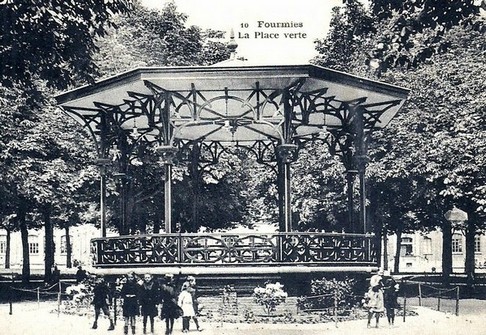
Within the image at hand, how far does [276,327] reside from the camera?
18906 mm

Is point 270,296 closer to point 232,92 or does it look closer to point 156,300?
point 156,300

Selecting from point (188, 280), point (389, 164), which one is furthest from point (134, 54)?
point (188, 280)

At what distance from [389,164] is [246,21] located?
55.2 ft

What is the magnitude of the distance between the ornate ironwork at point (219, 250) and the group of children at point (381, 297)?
115 centimetres

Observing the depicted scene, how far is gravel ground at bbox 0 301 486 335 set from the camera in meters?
18.3

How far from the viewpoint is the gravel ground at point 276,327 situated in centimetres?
1833

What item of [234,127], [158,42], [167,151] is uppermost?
[158,42]

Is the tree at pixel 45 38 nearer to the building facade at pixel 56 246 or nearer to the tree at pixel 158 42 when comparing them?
the tree at pixel 158 42

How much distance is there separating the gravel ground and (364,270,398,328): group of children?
354 millimetres

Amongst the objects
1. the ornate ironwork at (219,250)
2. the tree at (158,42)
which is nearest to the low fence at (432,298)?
the ornate ironwork at (219,250)

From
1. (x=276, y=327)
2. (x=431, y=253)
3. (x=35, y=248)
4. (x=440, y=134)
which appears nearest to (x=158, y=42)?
(x=440, y=134)

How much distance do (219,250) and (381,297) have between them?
4582mm

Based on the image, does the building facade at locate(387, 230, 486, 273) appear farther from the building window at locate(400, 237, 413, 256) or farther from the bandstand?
the bandstand

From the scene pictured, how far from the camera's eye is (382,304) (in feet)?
66.7
